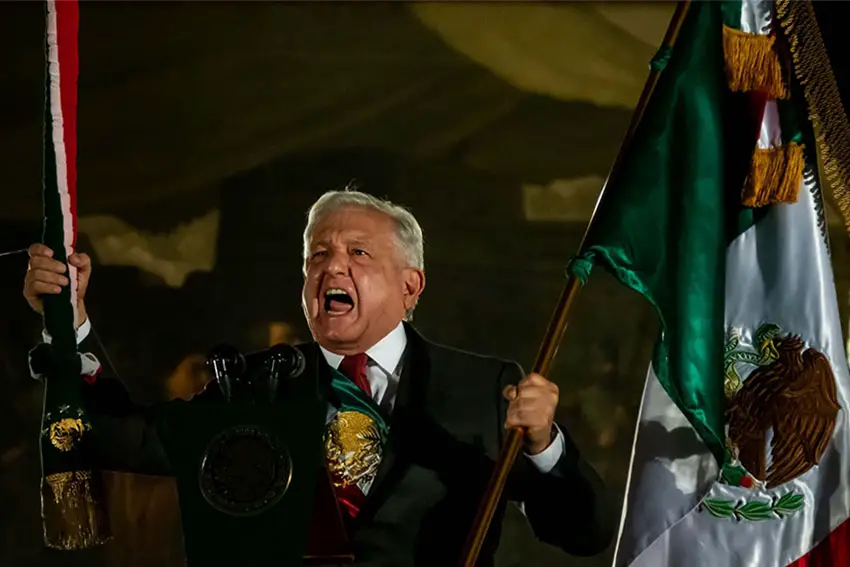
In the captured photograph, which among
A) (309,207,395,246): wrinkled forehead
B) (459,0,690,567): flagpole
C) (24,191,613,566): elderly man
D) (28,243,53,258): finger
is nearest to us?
(459,0,690,567): flagpole

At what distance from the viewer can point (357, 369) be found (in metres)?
3.14

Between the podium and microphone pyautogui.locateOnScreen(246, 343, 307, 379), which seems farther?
microphone pyautogui.locateOnScreen(246, 343, 307, 379)

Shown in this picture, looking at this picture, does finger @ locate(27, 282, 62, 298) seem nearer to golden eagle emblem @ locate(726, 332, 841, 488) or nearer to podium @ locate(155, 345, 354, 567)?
podium @ locate(155, 345, 354, 567)

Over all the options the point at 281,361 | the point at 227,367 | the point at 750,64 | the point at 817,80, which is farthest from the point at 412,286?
the point at 817,80

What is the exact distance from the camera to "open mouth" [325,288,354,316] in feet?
10.4

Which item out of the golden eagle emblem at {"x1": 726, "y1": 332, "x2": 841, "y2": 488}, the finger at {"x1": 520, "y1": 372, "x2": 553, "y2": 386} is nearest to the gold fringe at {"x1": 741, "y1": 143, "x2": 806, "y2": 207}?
the golden eagle emblem at {"x1": 726, "y1": 332, "x2": 841, "y2": 488}

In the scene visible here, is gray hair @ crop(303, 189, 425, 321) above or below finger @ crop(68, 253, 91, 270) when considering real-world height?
above

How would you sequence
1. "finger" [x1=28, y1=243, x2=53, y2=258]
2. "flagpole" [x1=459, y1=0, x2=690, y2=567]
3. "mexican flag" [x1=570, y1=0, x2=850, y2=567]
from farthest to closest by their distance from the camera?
"finger" [x1=28, y1=243, x2=53, y2=258] < "mexican flag" [x1=570, y1=0, x2=850, y2=567] < "flagpole" [x1=459, y1=0, x2=690, y2=567]

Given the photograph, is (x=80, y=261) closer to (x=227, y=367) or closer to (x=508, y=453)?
(x=227, y=367)

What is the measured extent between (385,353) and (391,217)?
415mm

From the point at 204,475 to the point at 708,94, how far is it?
169cm

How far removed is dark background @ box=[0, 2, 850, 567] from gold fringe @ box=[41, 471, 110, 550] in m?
0.25

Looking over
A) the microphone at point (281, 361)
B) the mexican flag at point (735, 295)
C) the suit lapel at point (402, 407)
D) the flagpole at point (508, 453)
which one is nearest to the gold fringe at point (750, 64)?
the mexican flag at point (735, 295)

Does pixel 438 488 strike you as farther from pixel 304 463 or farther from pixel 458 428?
pixel 304 463
